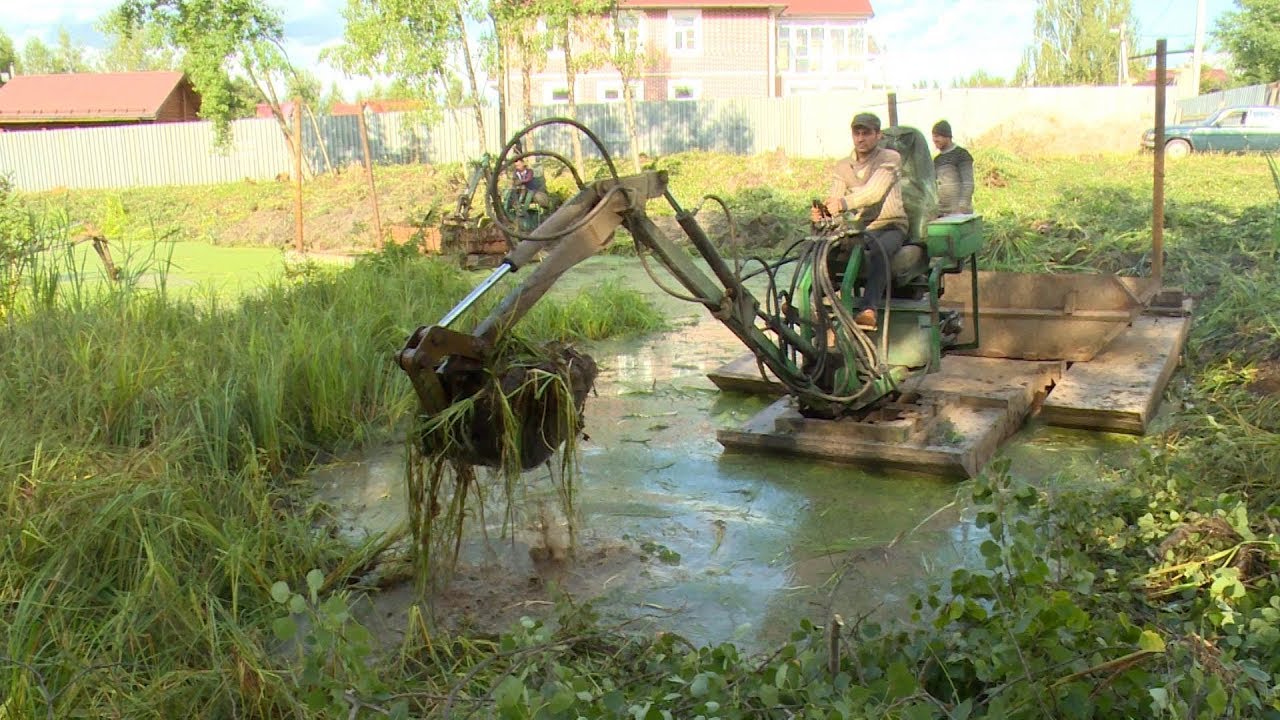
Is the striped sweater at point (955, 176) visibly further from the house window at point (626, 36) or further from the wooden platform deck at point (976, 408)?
the house window at point (626, 36)

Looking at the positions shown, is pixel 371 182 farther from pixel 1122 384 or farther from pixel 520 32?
pixel 1122 384

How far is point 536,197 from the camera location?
13.8m

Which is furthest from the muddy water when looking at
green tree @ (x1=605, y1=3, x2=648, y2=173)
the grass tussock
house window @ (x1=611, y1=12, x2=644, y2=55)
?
house window @ (x1=611, y1=12, x2=644, y2=55)

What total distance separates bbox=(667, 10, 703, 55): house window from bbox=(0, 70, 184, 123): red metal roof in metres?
16.5

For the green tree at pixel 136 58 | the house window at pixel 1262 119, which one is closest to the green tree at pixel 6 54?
the green tree at pixel 136 58

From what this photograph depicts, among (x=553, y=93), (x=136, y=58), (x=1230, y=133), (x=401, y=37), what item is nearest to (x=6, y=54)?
(x=136, y=58)

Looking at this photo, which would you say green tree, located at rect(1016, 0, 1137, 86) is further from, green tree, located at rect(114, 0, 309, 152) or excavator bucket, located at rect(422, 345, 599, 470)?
excavator bucket, located at rect(422, 345, 599, 470)

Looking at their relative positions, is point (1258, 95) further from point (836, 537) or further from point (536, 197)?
point (836, 537)

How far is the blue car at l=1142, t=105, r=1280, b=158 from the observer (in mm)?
21031

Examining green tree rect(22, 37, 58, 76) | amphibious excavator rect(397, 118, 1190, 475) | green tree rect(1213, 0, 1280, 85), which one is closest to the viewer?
amphibious excavator rect(397, 118, 1190, 475)

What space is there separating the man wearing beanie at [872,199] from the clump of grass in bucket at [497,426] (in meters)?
2.15

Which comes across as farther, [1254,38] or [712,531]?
[1254,38]

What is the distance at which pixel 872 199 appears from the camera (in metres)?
5.84

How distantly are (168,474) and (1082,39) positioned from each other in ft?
163
